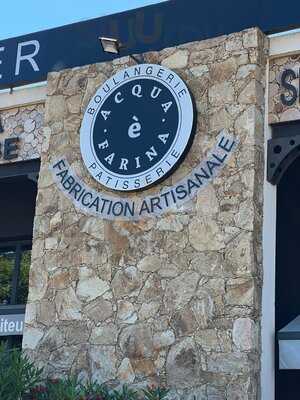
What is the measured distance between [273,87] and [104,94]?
7.83 feet

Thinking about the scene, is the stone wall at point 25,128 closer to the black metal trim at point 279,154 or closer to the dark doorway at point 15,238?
the dark doorway at point 15,238

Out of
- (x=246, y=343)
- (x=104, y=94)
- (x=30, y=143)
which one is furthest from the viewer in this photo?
(x=30, y=143)

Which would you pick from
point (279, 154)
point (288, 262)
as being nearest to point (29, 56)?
point (279, 154)

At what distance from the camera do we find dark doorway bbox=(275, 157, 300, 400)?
34.2 ft

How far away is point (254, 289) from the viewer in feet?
30.6

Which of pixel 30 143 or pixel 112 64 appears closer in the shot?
pixel 112 64

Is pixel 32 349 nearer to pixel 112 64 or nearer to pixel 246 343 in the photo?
pixel 246 343

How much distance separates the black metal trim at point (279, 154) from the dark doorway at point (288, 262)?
2.91ft

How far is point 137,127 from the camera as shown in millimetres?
10688

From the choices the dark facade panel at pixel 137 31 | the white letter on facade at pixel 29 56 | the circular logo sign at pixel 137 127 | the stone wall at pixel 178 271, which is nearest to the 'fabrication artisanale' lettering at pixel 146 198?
the stone wall at pixel 178 271

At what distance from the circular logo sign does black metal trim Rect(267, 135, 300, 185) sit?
3.51 feet

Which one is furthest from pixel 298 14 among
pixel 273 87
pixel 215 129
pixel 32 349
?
pixel 32 349

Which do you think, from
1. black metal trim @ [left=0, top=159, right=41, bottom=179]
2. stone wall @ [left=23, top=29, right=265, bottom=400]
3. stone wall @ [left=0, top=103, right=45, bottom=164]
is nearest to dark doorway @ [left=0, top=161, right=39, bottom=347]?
black metal trim @ [left=0, top=159, right=41, bottom=179]

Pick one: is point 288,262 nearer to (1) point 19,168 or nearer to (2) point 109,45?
(2) point 109,45
